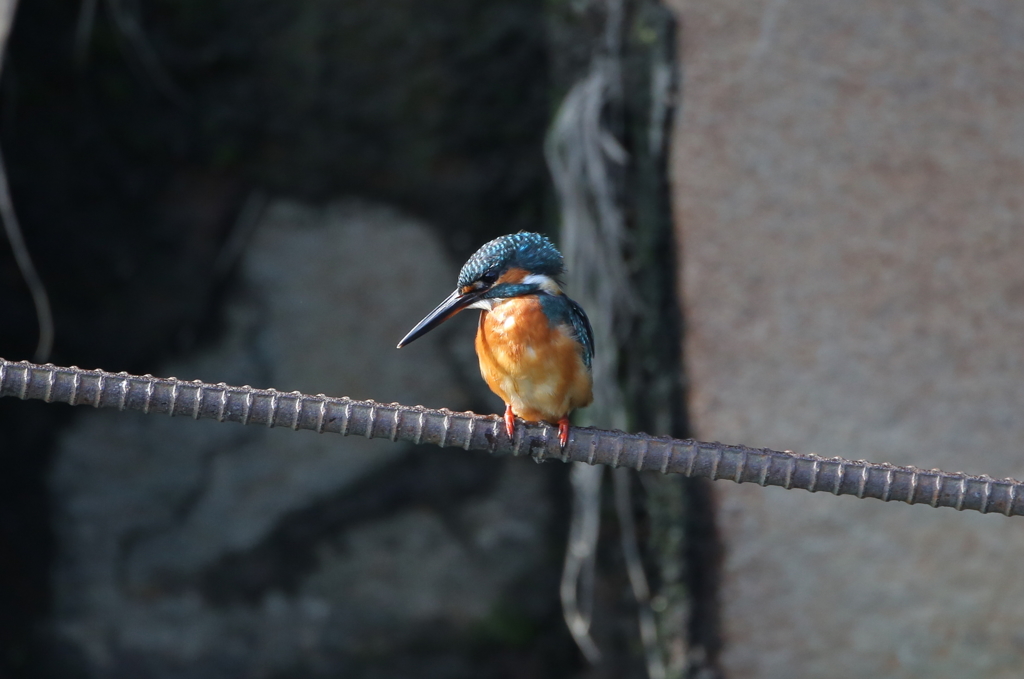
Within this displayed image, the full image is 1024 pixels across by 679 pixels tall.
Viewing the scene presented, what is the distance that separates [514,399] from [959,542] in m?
1.06

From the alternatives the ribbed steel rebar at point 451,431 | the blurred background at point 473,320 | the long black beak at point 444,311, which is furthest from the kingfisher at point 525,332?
the blurred background at point 473,320

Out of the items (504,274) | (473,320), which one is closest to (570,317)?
(504,274)

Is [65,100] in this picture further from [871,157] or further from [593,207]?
[871,157]

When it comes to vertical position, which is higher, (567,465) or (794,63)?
(794,63)

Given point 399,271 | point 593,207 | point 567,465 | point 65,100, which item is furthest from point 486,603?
point 65,100

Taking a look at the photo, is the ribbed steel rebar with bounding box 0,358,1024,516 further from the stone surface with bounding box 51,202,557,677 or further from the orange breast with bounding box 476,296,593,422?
the stone surface with bounding box 51,202,557,677

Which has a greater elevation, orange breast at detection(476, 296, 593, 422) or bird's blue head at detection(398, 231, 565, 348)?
bird's blue head at detection(398, 231, 565, 348)

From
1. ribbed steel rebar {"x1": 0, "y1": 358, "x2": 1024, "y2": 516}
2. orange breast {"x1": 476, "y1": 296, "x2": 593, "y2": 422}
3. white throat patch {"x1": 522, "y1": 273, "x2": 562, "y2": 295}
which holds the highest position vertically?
ribbed steel rebar {"x1": 0, "y1": 358, "x2": 1024, "y2": 516}

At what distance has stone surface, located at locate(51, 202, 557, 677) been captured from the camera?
7.30 feet

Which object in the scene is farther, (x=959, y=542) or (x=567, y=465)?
(x=567, y=465)

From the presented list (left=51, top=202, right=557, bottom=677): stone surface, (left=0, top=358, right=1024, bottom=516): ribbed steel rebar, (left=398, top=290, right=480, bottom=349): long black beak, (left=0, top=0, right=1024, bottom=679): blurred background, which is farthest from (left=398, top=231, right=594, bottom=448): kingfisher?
(left=51, top=202, right=557, bottom=677): stone surface

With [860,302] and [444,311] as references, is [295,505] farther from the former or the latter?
[860,302]

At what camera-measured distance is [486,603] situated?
7.74ft

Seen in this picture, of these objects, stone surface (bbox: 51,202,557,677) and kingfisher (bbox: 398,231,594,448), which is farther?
stone surface (bbox: 51,202,557,677)
